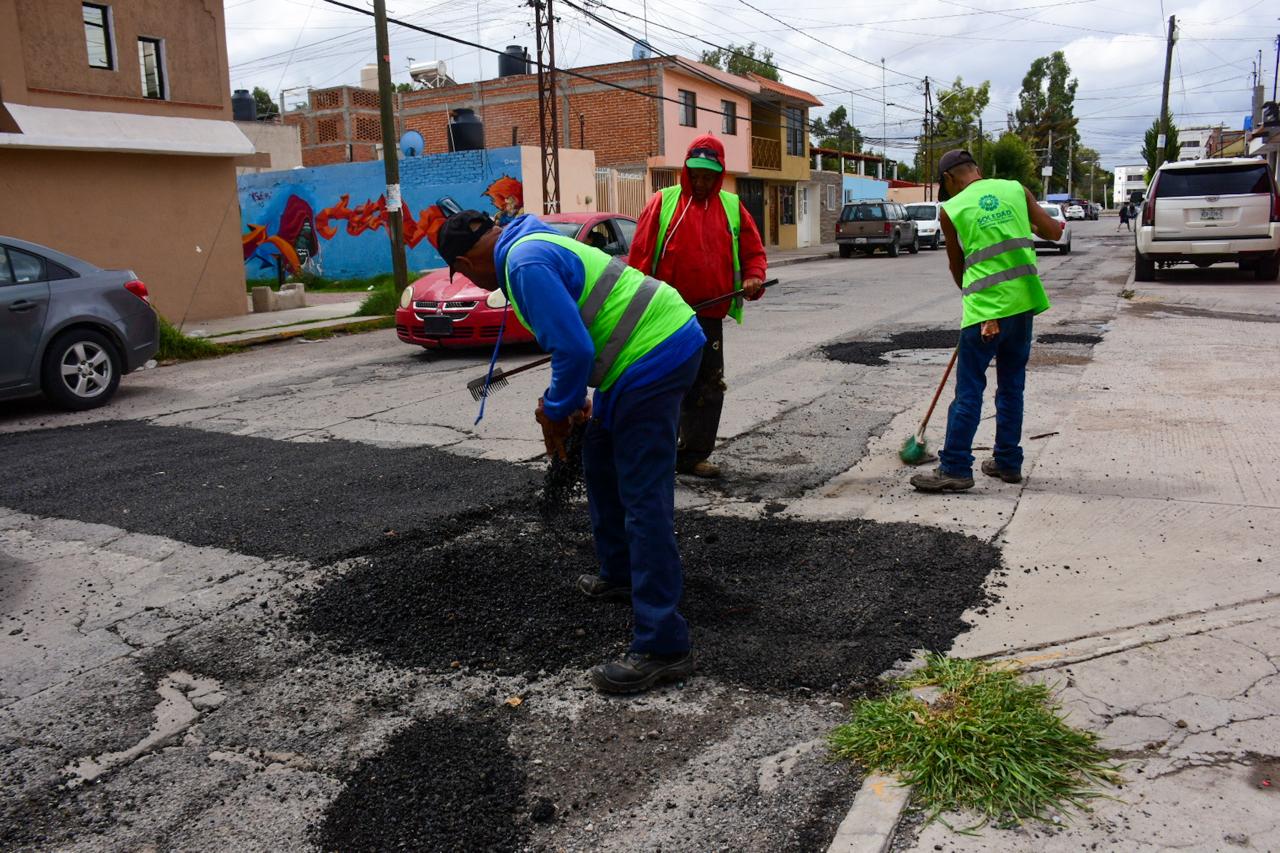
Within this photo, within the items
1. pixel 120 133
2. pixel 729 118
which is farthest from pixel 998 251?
pixel 729 118

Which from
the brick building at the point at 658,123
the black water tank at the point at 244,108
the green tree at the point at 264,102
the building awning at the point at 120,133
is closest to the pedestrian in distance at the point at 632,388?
the building awning at the point at 120,133

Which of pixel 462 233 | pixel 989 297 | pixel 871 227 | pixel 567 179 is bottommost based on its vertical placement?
pixel 989 297

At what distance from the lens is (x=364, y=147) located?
46.6 meters

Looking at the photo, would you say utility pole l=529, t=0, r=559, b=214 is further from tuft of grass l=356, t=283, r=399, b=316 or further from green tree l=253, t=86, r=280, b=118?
green tree l=253, t=86, r=280, b=118

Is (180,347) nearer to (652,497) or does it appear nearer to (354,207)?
(652,497)

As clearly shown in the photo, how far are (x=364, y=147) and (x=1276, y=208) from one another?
39105mm

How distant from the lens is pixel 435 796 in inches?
111

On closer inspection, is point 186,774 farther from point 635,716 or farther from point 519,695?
point 635,716

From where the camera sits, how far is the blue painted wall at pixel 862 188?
2076 inches

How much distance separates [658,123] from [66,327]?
25539mm

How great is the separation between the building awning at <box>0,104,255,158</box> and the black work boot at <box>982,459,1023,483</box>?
13.6 m

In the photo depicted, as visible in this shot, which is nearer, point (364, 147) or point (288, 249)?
point (288, 249)

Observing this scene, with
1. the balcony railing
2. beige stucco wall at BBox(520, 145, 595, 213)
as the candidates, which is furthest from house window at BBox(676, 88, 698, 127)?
beige stucco wall at BBox(520, 145, 595, 213)

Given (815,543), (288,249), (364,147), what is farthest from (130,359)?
(364,147)
